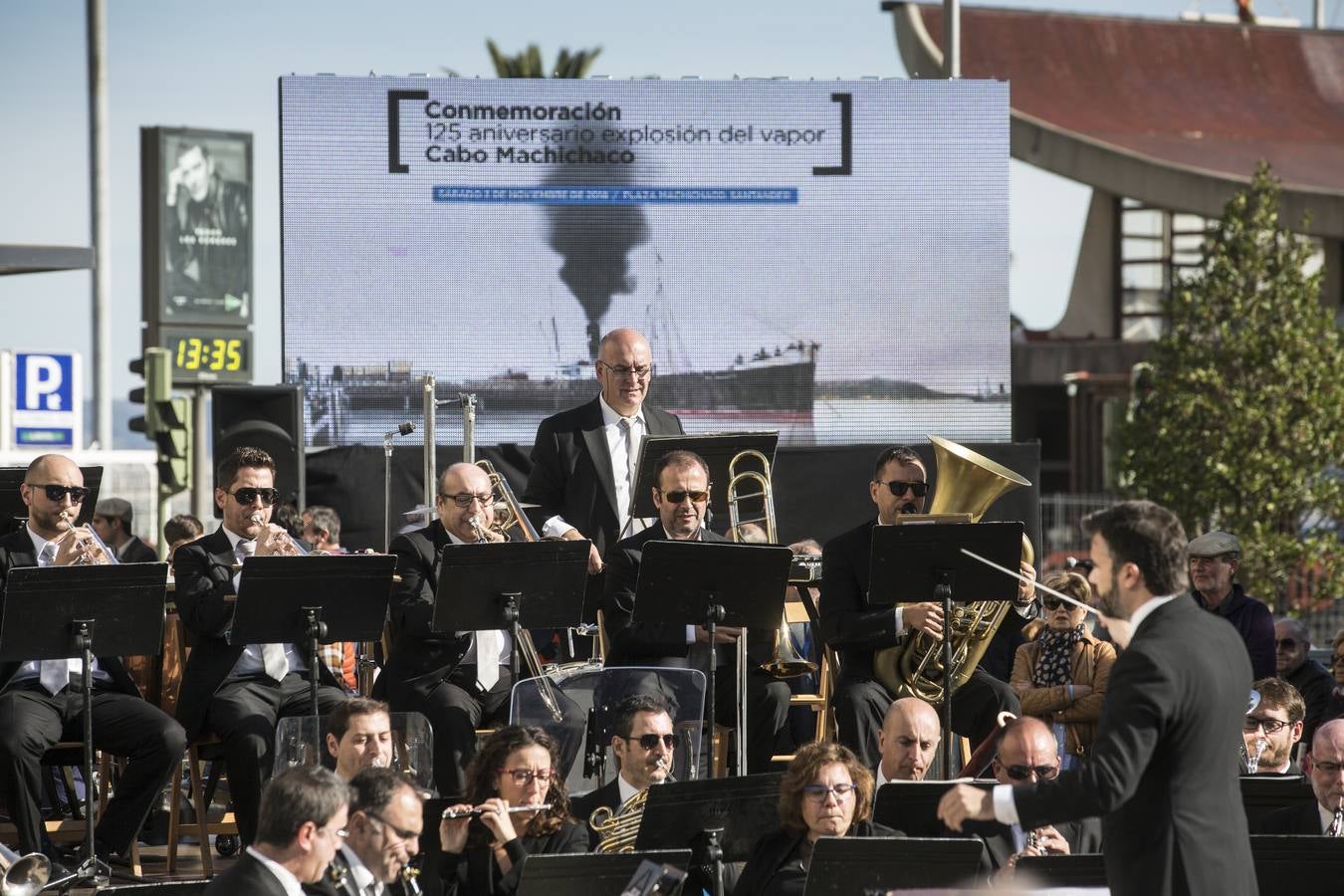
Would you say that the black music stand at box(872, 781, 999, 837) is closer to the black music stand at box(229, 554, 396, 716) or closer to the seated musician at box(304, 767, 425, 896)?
the seated musician at box(304, 767, 425, 896)

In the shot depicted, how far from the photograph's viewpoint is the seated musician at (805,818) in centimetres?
635

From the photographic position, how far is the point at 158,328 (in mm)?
13742

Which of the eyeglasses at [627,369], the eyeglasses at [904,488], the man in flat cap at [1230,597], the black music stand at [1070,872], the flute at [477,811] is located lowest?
the black music stand at [1070,872]

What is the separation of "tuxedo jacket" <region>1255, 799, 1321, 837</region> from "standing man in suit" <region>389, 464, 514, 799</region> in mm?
3148

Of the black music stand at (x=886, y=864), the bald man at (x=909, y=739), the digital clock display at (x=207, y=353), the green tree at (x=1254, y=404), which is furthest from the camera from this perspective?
the green tree at (x=1254, y=404)

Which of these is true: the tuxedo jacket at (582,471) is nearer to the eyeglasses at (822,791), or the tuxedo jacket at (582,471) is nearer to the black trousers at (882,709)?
the black trousers at (882,709)

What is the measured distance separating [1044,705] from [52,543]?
4283 mm

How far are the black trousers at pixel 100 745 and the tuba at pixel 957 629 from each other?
3012mm

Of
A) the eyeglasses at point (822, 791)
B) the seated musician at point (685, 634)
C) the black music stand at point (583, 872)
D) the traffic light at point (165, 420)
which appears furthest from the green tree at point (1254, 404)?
the black music stand at point (583, 872)

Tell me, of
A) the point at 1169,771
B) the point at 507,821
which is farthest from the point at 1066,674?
the point at 1169,771

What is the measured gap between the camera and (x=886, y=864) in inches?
226

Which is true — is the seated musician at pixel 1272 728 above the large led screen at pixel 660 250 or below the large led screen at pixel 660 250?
below

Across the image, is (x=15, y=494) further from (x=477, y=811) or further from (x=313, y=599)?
(x=477, y=811)

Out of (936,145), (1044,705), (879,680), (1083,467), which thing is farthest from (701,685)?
(1083,467)
